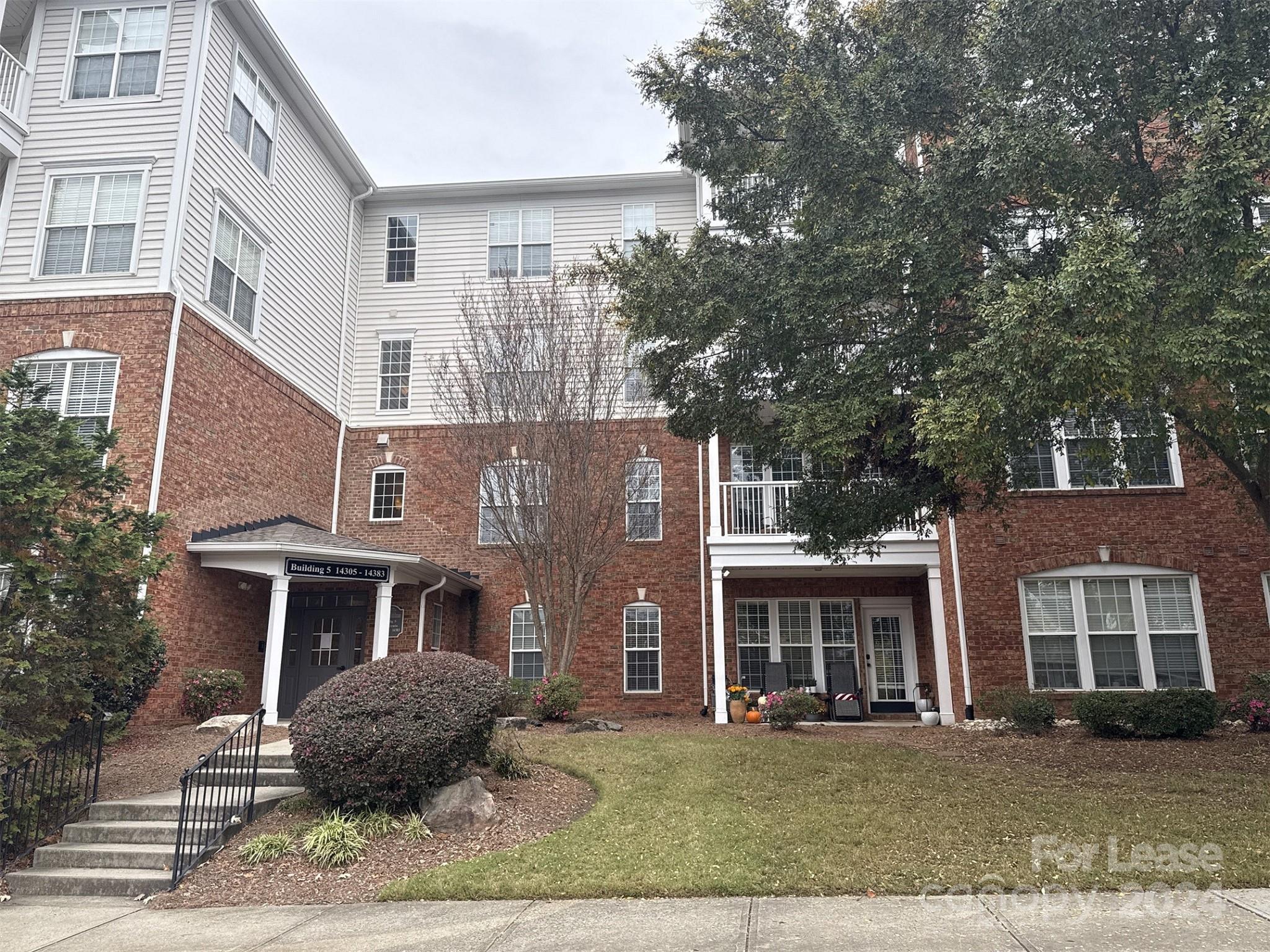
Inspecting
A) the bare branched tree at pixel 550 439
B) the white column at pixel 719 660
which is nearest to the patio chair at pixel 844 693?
the white column at pixel 719 660

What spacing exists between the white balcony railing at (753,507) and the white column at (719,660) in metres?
1.06

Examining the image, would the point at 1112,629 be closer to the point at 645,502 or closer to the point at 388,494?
the point at 645,502

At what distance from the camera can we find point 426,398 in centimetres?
1977

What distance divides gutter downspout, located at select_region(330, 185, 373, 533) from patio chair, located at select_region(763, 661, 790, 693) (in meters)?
9.84

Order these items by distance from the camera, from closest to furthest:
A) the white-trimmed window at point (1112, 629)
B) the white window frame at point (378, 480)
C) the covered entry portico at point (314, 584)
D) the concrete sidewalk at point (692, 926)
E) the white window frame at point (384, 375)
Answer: the concrete sidewalk at point (692, 926) → the covered entry portico at point (314, 584) → the white-trimmed window at point (1112, 629) → the white window frame at point (378, 480) → the white window frame at point (384, 375)

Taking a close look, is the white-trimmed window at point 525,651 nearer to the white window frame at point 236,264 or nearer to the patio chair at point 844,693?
the patio chair at point 844,693

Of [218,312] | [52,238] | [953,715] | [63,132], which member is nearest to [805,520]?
[953,715]

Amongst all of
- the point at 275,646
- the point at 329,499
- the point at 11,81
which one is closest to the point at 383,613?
the point at 275,646

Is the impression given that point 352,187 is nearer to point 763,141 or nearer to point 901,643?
point 763,141

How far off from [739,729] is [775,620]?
14.0 ft

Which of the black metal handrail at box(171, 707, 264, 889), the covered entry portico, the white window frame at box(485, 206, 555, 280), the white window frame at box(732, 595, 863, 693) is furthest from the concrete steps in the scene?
the white window frame at box(485, 206, 555, 280)

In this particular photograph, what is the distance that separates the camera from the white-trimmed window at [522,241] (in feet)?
66.9

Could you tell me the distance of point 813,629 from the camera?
17.7m

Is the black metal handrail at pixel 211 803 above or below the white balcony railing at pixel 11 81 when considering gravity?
below
